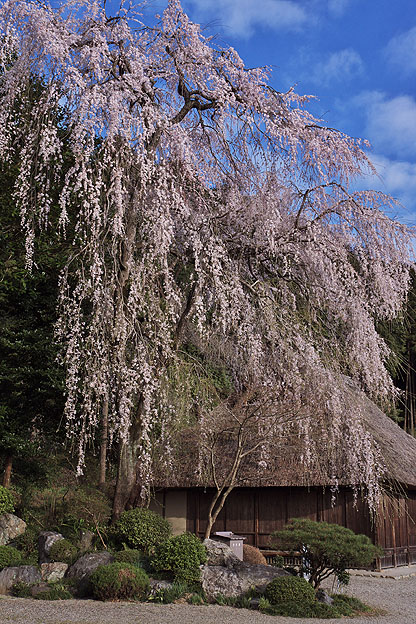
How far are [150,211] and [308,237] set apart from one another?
233 cm

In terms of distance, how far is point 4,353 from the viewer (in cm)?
1252

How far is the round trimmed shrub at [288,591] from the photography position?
23.8ft

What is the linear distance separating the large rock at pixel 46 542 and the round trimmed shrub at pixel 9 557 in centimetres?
29

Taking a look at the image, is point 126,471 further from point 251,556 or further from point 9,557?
point 251,556

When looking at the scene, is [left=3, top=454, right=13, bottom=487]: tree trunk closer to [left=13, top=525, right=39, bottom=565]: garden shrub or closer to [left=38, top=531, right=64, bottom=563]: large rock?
[left=13, top=525, right=39, bottom=565]: garden shrub

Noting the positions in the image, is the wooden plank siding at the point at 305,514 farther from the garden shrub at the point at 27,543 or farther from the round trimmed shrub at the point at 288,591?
the round trimmed shrub at the point at 288,591

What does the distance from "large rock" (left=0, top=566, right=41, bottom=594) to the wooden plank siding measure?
5.37 metres

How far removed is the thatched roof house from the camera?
12016mm

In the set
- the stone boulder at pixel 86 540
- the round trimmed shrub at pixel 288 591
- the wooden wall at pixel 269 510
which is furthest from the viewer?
the wooden wall at pixel 269 510

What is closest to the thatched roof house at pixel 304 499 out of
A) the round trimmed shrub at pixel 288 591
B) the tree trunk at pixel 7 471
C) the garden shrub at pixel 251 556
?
the garden shrub at pixel 251 556

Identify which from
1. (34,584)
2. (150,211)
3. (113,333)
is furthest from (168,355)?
(34,584)

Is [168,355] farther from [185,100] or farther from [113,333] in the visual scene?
[185,100]

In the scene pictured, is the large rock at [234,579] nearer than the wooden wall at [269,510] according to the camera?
Yes

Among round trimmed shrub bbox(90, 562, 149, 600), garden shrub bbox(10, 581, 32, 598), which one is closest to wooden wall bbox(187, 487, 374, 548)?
round trimmed shrub bbox(90, 562, 149, 600)
